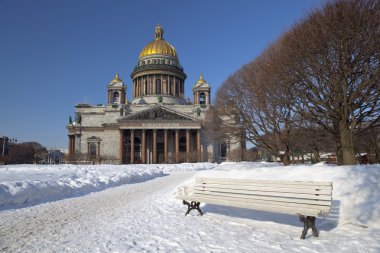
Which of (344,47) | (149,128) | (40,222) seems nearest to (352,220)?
(40,222)

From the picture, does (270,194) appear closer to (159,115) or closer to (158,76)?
(159,115)

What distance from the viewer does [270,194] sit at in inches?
245

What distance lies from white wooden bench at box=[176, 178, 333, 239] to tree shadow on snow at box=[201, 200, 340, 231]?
64 cm

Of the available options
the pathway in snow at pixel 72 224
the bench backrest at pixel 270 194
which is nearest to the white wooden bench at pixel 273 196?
the bench backrest at pixel 270 194

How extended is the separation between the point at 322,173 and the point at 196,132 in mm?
51465

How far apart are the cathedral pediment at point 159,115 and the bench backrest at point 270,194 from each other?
50.2 m

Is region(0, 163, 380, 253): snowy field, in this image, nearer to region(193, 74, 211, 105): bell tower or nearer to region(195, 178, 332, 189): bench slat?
region(195, 178, 332, 189): bench slat

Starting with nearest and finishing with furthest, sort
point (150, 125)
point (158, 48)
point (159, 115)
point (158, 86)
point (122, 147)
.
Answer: point (122, 147)
point (150, 125)
point (159, 115)
point (158, 86)
point (158, 48)

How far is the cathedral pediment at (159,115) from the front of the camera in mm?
57625

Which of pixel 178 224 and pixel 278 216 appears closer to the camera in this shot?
pixel 178 224

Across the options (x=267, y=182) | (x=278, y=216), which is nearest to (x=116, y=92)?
(x=278, y=216)

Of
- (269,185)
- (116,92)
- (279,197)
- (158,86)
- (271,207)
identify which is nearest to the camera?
(271,207)

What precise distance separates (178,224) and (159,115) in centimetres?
5224

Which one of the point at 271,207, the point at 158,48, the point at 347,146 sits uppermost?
the point at 158,48
